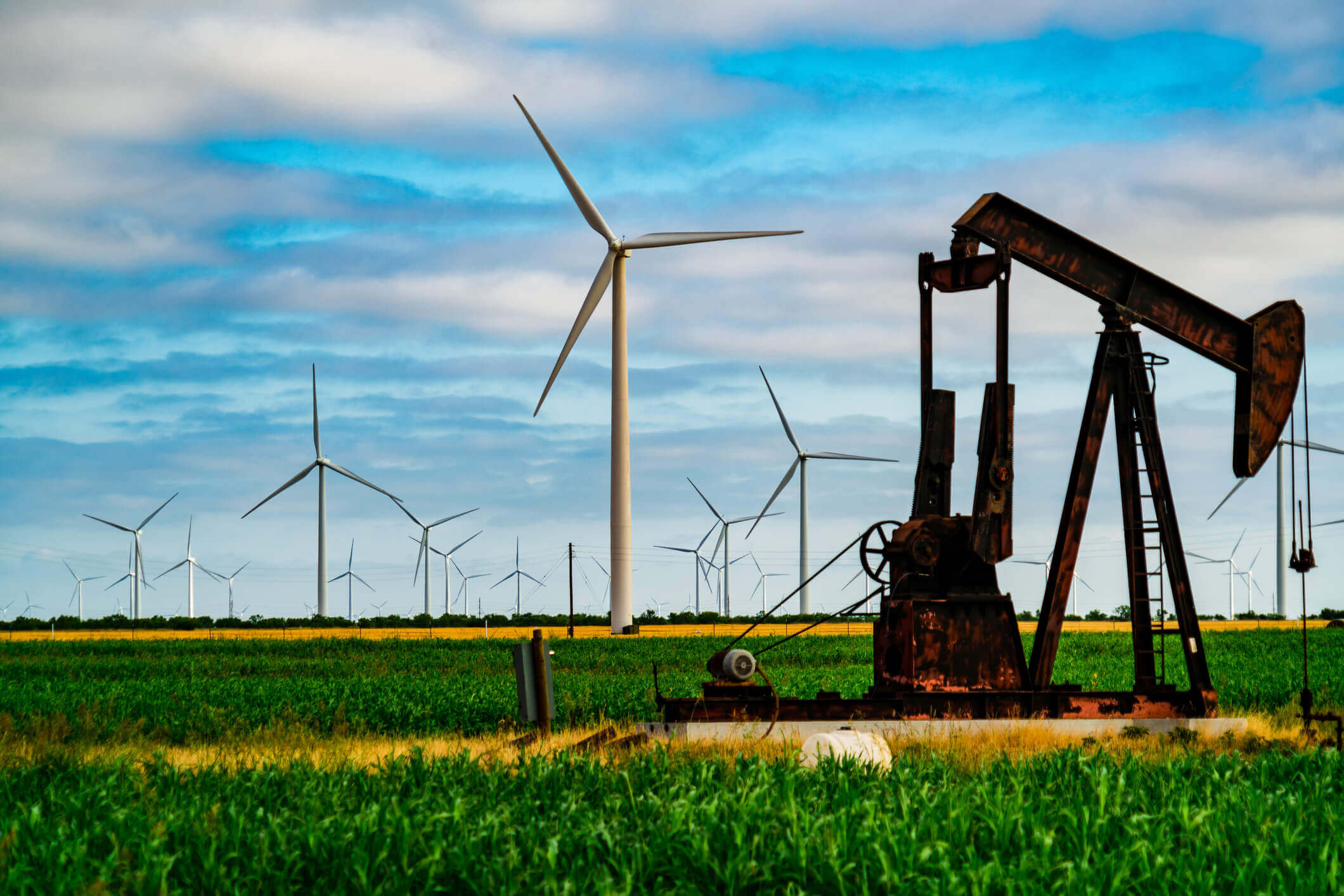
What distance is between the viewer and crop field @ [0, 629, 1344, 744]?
17609mm

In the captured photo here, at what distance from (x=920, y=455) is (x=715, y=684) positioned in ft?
12.0

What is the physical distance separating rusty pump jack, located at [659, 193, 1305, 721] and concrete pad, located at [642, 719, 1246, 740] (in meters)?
0.10

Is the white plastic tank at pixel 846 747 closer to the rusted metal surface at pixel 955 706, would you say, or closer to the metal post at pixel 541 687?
the rusted metal surface at pixel 955 706

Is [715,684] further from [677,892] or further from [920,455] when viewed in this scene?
[677,892]

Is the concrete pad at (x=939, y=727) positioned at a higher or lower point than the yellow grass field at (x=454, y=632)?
higher

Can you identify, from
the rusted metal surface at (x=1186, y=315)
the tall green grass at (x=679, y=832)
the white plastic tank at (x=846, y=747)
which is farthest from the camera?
the rusted metal surface at (x=1186, y=315)

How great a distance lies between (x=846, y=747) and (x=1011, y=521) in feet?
13.5

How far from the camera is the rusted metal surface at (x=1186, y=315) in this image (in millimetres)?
14266

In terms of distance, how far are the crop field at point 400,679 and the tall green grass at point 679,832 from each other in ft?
23.2

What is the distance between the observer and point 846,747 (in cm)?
1062

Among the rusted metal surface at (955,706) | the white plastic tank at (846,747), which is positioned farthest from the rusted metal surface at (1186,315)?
the white plastic tank at (846,747)

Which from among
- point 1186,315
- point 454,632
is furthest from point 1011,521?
point 454,632

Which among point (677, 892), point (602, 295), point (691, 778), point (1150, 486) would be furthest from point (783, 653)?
point (677, 892)

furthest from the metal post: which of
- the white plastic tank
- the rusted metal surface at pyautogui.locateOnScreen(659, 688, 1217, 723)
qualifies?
the white plastic tank
